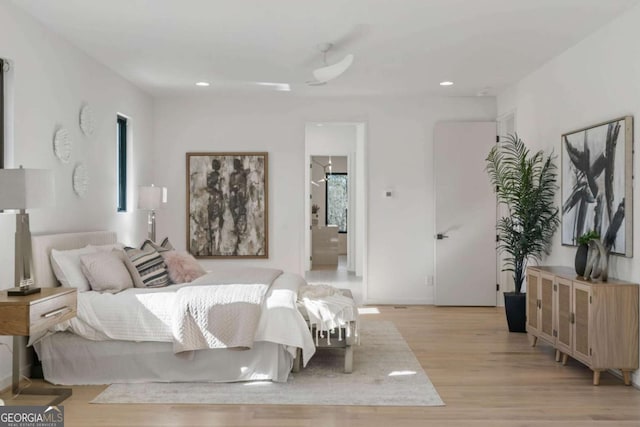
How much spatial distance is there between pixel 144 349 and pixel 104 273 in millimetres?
714

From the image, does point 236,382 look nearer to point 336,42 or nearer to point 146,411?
point 146,411

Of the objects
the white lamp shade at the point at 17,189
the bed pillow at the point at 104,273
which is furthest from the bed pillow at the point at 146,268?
the white lamp shade at the point at 17,189

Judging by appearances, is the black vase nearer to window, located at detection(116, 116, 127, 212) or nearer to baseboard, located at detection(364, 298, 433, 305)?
baseboard, located at detection(364, 298, 433, 305)

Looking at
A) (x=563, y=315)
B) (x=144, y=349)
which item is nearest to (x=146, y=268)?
(x=144, y=349)

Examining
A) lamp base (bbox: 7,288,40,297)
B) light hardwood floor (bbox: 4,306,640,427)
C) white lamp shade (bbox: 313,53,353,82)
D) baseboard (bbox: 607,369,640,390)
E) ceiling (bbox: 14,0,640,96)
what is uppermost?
ceiling (bbox: 14,0,640,96)

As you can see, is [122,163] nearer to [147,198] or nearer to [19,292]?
[147,198]

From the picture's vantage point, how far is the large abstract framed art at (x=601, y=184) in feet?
13.7

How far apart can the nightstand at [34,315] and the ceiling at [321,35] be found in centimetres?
204

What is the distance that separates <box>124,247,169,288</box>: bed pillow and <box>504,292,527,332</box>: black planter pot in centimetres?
334

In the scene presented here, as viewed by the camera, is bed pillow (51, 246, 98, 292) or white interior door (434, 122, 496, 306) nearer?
bed pillow (51, 246, 98, 292)

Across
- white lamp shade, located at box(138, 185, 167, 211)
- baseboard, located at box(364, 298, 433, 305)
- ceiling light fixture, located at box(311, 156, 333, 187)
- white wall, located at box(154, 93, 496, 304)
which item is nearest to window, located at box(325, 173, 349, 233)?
ceiling light fixture, located at box(311, 156, 333, 187)

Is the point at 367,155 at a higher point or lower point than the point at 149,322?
higher

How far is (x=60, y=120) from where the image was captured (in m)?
4.80

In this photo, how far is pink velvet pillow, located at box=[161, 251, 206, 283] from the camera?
5.11 meters
